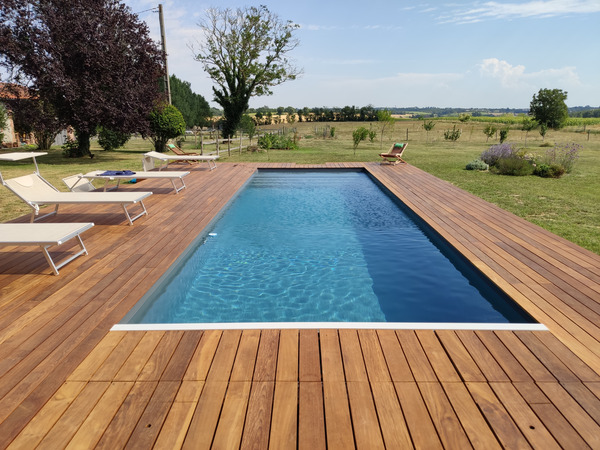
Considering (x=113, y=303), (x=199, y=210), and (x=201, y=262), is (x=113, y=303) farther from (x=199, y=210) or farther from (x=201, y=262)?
(x=199, y=210)

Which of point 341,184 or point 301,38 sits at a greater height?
point 301,38

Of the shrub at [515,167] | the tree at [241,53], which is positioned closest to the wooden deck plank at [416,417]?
the shrub at [515,167]

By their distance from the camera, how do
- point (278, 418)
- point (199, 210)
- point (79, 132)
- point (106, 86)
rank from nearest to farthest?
point (278, 418) → point (199, 210) → point (106, 86) → point (79, 132)

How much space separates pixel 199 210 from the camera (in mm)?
6812

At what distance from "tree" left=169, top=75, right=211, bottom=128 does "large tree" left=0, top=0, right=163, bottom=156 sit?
24.5 meters

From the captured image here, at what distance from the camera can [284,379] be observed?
7.40 feet

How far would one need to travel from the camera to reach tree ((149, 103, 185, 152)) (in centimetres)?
1641

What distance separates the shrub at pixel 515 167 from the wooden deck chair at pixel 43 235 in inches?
474

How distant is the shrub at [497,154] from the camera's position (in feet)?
42.2

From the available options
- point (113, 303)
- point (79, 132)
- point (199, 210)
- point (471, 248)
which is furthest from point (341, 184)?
point (79, 132)

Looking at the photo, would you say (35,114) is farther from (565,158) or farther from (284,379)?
(565,158)

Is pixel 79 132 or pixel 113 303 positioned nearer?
pixel 113 303

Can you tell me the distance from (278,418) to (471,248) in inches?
148

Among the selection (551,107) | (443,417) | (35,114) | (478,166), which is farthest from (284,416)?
(551,107)
